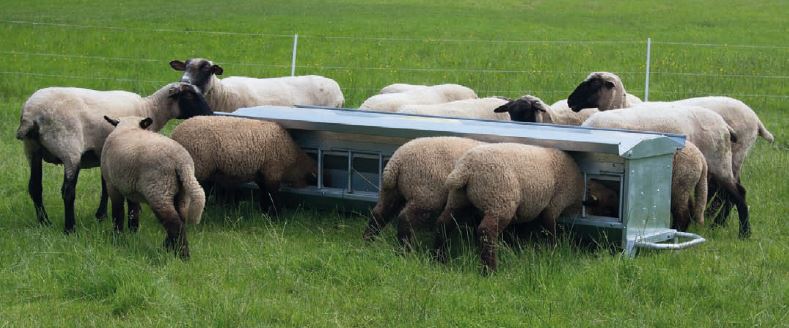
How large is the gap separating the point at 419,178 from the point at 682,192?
2.34m

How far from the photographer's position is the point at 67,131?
9461mm

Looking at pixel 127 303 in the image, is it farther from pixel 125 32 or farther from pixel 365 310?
pixel 125 32

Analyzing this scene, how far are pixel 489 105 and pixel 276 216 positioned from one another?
319cm

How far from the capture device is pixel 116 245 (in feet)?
28.5

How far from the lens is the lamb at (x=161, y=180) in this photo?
8.29 meters

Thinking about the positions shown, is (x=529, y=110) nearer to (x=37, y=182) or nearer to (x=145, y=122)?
(x=145, y=122)

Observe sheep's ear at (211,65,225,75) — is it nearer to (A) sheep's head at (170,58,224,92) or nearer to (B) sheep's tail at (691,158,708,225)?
(A) sheep's head at (170,58,224,92)

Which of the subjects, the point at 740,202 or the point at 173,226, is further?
the point at 740,202

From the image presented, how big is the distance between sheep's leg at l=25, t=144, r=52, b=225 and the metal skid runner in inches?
76.5

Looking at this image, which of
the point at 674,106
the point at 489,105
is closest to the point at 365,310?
the point at 674,106

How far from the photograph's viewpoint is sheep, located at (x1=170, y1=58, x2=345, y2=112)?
1245cm

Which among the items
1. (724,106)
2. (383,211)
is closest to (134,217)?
(383,211)

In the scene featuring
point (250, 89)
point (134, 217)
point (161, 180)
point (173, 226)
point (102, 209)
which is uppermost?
point (250, 89)

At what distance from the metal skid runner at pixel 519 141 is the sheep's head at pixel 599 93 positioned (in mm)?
1811
